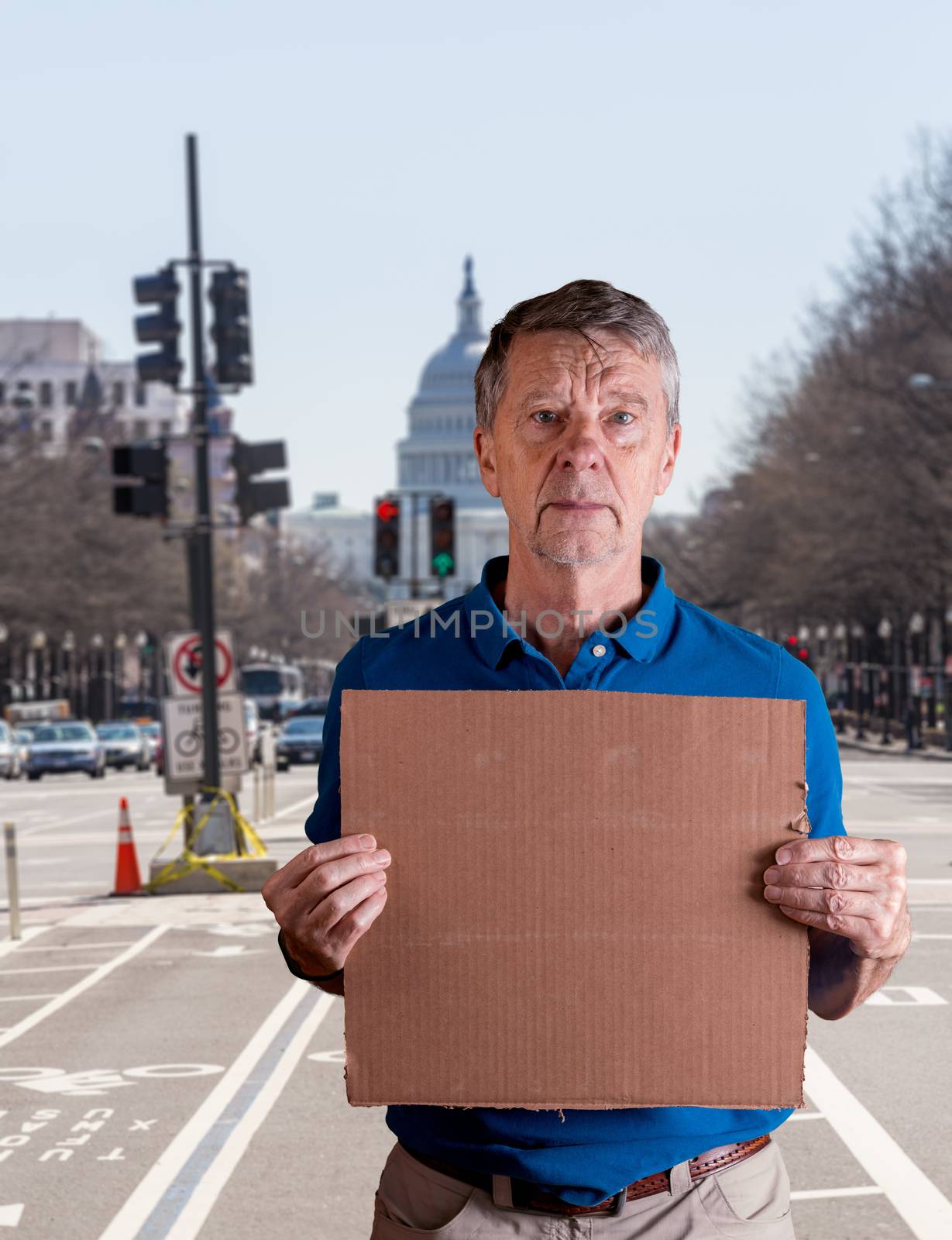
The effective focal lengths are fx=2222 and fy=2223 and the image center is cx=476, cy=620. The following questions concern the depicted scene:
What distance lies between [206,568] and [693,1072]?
19.4m

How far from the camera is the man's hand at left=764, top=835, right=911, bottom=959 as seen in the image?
3135 mm

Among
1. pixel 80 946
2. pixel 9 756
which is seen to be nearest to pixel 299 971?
pixel 80 946

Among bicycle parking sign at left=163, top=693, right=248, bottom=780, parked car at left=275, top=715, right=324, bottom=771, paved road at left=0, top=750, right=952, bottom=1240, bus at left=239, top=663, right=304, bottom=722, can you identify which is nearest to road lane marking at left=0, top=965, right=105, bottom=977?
paved road at left=0, top=750, right=952, bottom=1240

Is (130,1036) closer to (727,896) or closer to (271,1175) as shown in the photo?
(271,1175)

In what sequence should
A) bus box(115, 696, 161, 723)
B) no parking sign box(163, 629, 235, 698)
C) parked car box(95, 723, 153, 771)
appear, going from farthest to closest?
bus box(115, 696, 161, 723)
parked car box(95, 723, 153, 771)
no parking sign box(163, 629, 235, 698)

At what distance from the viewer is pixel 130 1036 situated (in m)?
11.7

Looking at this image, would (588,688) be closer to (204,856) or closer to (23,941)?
(23,941)

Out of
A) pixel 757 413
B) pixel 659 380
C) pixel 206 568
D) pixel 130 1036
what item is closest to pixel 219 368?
pixel 206 568

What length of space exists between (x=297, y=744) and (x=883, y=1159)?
4703cm

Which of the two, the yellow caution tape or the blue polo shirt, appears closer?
the blue polo shirt

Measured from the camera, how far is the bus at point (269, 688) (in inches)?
4016

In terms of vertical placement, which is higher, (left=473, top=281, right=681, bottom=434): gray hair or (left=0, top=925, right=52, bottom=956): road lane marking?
(left=473, top=281, right=681, bottom=434): gray hair

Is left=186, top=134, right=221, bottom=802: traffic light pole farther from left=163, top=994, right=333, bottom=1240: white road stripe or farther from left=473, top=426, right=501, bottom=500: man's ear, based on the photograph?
left=473, top=426, right=501, bottom=500: man's ear

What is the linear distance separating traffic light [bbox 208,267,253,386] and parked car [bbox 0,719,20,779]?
35.2 meters
